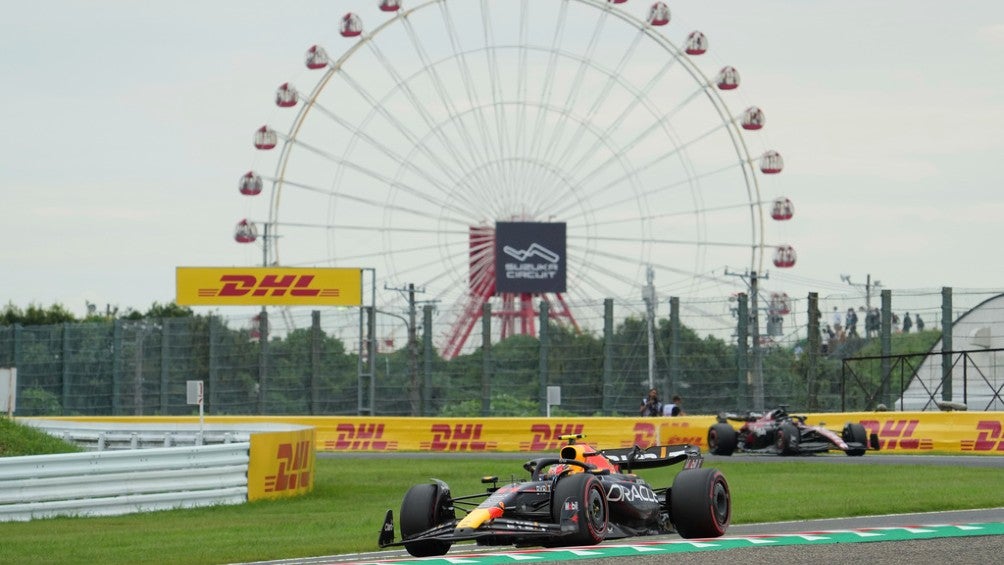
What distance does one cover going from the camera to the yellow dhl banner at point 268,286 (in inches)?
1914

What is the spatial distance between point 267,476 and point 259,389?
20172 mm

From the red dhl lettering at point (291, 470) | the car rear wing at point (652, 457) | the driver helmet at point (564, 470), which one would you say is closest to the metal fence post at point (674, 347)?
the red dhl lettering at point (291, 470)

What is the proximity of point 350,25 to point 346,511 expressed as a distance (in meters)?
28.5

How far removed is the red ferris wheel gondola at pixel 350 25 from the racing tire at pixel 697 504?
34.7 metres

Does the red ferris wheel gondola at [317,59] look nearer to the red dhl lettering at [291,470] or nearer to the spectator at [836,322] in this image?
the spectator at [836,322]

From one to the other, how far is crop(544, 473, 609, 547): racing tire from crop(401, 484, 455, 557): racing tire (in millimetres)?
972

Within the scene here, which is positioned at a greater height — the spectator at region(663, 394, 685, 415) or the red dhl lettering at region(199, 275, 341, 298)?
the red dhl lettering at region(199, 275, 341, 298)

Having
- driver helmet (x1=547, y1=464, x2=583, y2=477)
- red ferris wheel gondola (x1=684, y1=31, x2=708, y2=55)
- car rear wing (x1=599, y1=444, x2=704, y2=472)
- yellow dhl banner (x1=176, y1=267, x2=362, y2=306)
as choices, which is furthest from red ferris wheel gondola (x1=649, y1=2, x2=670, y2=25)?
driver helmet (x1=547, y1=464, x2=583, y2=477)

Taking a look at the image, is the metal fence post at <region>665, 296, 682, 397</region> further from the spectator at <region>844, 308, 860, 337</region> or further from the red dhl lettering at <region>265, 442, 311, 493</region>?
the red dhl lettering at <region>265, 442, 311, 493</region>

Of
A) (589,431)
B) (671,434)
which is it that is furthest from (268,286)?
(671,434)

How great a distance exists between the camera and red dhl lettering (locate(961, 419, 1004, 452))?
1197 inches

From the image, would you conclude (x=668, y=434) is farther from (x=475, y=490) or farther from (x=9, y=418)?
(x=9, y=418)

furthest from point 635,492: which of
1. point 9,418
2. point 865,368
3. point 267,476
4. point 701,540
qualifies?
point 865,368

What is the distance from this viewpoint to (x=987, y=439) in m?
30.6
